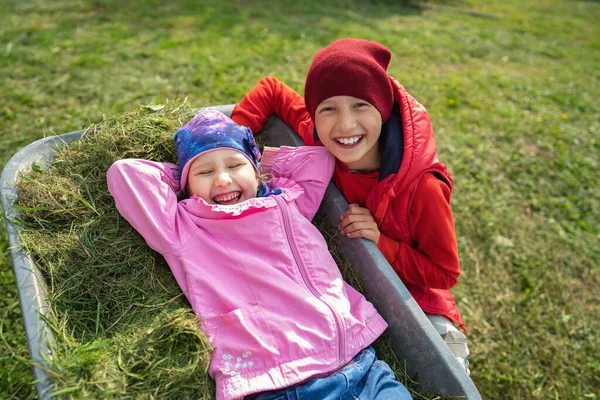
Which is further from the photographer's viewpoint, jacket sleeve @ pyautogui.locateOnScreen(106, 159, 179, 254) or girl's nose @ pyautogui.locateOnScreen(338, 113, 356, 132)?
girl's nose @ pyautogui.locateOnScreen(338, 113, 356, 132)

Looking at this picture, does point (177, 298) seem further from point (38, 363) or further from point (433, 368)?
point (433, 368)

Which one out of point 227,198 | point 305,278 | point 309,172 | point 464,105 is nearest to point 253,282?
point 305,278

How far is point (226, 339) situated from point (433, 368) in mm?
975

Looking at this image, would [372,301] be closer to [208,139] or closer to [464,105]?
[208,139]

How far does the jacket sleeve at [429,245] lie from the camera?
2.47m

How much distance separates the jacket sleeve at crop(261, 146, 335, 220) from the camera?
9.06 feet

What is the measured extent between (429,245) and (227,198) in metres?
1.16

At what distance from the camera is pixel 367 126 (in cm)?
247

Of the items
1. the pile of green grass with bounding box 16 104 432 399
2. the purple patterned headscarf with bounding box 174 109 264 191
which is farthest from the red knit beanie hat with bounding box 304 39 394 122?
the pile of green grass with bounding box 16 104 432 399

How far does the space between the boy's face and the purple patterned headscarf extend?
0.44 meters

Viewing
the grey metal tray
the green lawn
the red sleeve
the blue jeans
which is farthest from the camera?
the green lawn

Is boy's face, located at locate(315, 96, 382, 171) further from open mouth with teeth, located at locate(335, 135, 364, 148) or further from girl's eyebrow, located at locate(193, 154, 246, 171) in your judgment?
girl's eyebrow, located at locate(193, 154, 246, 171)

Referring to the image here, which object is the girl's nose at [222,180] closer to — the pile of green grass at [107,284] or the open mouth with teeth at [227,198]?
the open mouth with teeth at [227,198]

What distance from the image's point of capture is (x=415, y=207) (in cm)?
253
